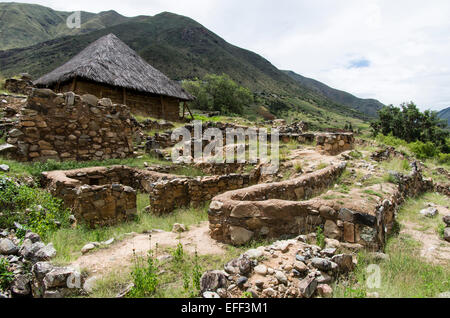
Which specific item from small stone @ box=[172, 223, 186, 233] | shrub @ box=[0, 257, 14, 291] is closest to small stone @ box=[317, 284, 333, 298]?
small stone @ box=[172, 223, 186, 233]

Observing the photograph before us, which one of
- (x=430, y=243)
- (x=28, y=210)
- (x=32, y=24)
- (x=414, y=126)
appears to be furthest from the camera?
(x=32, y=24)

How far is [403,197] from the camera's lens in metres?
6.17

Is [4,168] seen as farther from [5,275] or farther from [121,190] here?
[5,275]

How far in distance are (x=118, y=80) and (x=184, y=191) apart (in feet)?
34.4

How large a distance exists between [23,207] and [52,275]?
2.46 m

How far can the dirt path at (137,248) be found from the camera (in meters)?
2.92

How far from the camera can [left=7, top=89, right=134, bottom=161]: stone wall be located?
6.91m

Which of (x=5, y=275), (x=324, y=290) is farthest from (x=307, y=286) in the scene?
(x=5, y=275)

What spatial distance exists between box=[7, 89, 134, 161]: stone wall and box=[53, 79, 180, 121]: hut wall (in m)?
5.82

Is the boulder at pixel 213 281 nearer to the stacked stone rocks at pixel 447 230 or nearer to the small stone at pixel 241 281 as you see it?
the small stone at pixel 241 281

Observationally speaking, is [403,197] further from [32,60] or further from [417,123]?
[32,60]

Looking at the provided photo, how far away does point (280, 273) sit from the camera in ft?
7.96

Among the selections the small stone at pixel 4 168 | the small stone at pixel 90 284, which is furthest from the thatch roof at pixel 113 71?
the small stone at pixel 90 284
